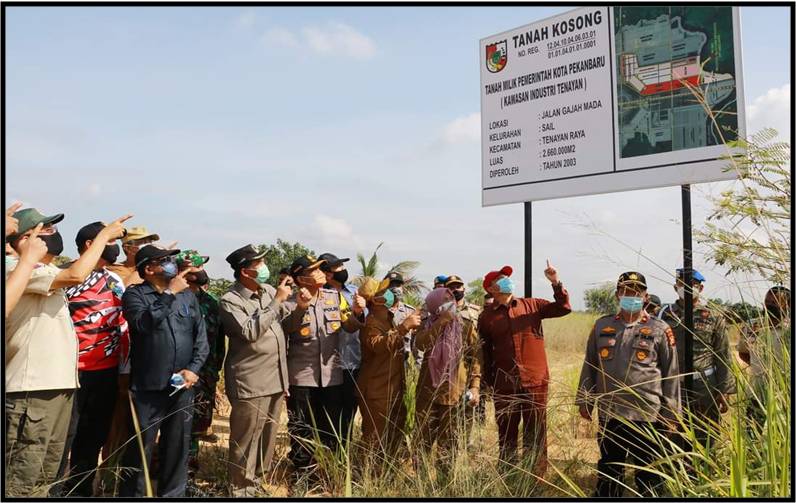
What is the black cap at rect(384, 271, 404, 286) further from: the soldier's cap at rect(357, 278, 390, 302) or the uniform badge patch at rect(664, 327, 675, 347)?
the uniform badge patch at rect(664, 327, 675, 347)

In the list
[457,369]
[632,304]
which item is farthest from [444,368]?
[632,304]

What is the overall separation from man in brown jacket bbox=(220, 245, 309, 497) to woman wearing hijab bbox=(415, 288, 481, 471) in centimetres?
99

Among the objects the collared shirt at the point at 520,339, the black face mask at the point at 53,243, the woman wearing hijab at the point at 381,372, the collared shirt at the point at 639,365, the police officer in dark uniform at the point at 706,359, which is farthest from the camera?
the collared shirt at the point at 520,339

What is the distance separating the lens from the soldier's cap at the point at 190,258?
4.88 meters

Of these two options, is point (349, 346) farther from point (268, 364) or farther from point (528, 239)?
point (528, 239)

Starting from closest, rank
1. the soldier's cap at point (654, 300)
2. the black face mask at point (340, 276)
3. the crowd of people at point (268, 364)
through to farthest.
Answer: the crowd of people at point (268, 364) < the soldier's cap at point (654, 300) < the black face mask at point (340, 276)

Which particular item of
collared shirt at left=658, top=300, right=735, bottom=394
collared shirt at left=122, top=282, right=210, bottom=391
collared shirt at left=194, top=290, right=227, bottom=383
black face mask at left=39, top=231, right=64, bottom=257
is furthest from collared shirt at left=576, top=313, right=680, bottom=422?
black face mask at left=39, top=231, right=64, bottom=257

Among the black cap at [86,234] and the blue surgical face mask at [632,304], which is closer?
the blue surgical face mask at [632,304]

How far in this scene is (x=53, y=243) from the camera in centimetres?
419

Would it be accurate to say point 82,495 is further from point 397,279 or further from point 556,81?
point 556,81

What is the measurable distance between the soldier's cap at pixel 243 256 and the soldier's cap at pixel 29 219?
4.31 ft

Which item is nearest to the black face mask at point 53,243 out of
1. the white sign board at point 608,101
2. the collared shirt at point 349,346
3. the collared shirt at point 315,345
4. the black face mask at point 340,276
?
the collared shirt at point 315,345

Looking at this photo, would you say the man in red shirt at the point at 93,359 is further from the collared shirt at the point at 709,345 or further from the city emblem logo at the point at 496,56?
the city emblem logo at the point at 496,56

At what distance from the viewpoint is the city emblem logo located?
6730 millimetres
